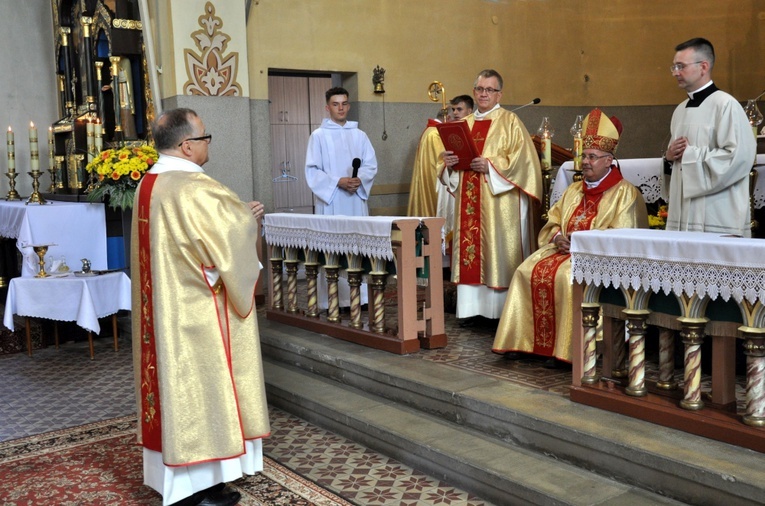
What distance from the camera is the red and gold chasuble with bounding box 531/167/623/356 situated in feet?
14.6

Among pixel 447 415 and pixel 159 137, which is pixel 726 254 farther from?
pixel 159 137

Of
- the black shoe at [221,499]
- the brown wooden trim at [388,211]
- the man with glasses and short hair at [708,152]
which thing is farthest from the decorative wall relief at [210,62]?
the black shoe at [221,499]

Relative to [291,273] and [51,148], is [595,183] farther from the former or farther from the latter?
[51,148]

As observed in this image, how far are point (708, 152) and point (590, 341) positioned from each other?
1175 millimetres

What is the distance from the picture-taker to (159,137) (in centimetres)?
330

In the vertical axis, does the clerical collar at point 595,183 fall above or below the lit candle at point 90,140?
below

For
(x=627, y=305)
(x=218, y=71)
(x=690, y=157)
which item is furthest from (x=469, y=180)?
(x=218, y=71)

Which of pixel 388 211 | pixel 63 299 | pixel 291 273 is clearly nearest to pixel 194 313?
pixel 291 273

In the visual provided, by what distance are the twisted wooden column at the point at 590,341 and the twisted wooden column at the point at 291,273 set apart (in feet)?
8.68

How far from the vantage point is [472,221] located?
18.1ft

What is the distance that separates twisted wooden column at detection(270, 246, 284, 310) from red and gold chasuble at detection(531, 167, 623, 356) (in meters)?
2.19

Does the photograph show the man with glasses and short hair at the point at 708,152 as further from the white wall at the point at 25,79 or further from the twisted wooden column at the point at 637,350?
the white wall at the point at 25,79

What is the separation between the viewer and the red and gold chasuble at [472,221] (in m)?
5.47

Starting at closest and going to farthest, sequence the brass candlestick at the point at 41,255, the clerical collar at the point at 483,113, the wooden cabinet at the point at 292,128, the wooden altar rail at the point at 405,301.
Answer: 1. the wooden altar rail at the point at 405,301
2. the clerical collar at the point at 483,113
3. the brass candlestick at the point at 41,255
4. the wooden cabinet at the point at 292,128
